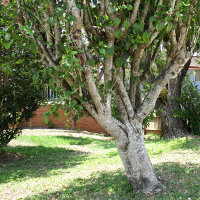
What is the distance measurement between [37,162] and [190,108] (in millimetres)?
6155

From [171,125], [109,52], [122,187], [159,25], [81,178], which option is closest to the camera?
[109,52]

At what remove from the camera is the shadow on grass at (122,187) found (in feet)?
12.7

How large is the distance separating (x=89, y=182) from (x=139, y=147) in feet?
4.85

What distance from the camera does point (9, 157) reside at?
8.57 meters

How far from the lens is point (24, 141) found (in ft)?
38.4

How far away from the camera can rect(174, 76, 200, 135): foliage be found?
33.8 feet

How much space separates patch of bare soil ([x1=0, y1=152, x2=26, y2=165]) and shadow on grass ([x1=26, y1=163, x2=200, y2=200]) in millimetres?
3847

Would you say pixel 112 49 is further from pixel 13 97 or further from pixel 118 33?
pixel 13 97

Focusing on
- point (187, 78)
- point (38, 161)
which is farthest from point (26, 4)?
point (187, 78)

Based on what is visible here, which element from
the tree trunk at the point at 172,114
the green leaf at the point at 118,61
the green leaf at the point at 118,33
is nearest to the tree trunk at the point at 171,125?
the tree trunk at the point at 172,114

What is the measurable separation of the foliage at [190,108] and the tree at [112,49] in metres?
6.31

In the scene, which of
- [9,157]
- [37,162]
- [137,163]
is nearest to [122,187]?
[137,163]

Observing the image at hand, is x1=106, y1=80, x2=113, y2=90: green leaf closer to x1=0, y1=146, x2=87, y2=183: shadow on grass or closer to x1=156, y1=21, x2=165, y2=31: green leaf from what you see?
x1=156, y1=21, x2=165, y2=31: green leaf

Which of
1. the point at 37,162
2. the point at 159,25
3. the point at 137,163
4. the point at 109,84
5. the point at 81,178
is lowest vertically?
the point at 37,162
